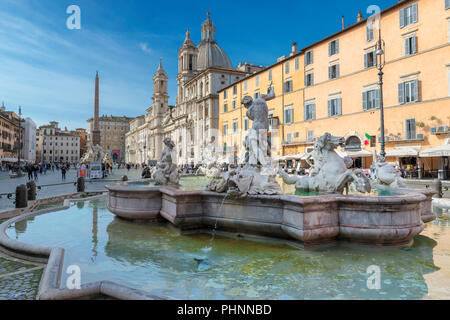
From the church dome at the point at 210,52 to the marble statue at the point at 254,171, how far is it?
2239 inches

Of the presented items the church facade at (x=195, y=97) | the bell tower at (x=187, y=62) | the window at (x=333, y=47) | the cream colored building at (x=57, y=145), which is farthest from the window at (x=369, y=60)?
the cream colored building at (x=57, y=145)

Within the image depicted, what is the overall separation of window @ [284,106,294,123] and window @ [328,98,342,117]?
5265 mm

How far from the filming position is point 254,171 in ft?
18.3

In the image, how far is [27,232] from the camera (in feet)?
20.1

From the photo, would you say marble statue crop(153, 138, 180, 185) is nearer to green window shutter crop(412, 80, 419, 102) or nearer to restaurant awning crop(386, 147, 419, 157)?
restaurant awning crop(386, 147, 419, 157)

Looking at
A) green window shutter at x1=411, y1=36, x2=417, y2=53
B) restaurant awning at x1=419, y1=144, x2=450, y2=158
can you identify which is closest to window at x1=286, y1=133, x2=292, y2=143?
green window shutter at x1=411, y1=36, x2=417, y2=53

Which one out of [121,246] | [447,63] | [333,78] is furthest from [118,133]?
[121,246]

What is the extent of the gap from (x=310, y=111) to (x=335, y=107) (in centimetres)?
322

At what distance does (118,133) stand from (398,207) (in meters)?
132

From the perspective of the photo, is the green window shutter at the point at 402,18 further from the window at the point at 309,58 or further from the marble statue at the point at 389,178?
the marble statue at the point at 389,178

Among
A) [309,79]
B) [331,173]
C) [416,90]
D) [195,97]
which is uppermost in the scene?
[195,97]

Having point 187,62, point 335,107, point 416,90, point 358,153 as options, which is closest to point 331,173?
point 358,153

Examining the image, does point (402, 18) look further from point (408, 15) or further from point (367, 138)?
point (367, 138)

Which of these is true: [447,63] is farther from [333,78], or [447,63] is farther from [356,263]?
[356,263]
